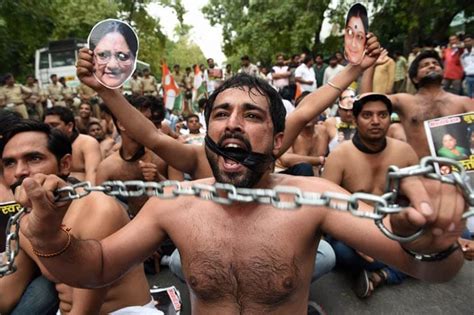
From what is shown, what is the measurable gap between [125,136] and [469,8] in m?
16.4

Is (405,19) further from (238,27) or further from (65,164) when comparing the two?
(65,164)

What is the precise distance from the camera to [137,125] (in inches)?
105

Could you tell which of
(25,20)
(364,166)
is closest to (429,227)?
(364,166)

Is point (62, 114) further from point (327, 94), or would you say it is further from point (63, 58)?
point (63, 58)

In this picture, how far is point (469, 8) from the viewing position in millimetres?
15750

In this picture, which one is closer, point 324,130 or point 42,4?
point 324,130

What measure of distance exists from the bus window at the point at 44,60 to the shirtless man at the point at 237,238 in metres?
19.0

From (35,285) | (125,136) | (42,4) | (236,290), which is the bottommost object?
(35,285)

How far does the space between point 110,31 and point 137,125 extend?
0.69 m

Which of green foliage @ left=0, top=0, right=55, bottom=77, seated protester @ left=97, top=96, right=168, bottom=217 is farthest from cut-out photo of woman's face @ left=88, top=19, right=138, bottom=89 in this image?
green foliage @ left=0, top=0, right=55, bottom=77

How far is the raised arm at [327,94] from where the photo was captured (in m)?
2.56

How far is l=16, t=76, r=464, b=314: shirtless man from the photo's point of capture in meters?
1.60

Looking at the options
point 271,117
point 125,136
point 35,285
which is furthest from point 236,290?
point 125,136

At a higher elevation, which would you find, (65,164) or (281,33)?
(281,33)
